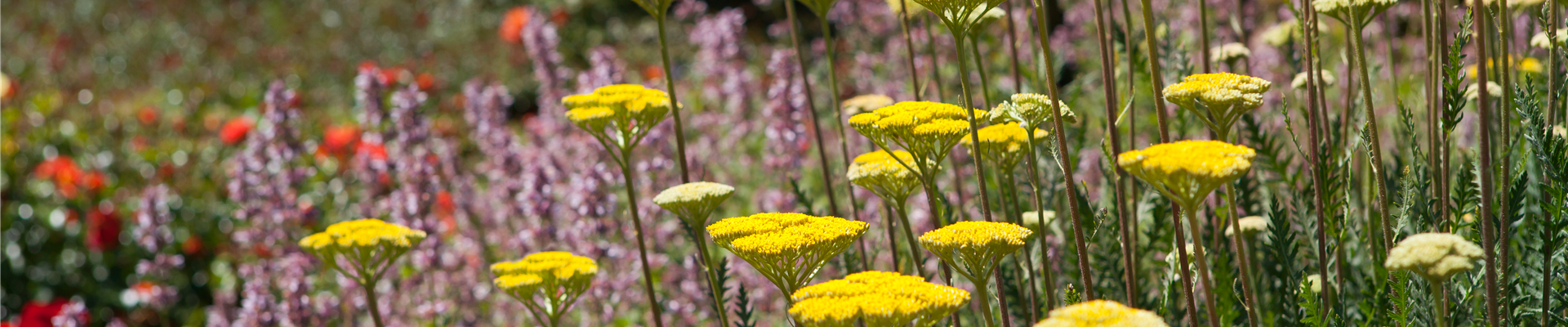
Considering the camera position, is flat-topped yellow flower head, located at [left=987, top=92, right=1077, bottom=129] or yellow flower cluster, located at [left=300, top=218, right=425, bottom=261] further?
yellow flower cluster, located at [left=300, top=218, right=425, bottom=261]

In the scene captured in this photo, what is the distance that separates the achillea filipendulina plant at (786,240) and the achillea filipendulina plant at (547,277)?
0.39 metres

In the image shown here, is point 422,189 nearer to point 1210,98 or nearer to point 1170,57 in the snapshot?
point 1170,57

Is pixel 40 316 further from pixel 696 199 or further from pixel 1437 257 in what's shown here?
pixel 1437 257

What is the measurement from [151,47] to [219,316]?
23.8 ft

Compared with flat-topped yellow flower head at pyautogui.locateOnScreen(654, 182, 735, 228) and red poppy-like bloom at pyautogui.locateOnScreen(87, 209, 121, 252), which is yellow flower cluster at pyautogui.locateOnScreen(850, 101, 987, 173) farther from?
red poppy-like bloom at pyautogui.locateOnScreen(87, 209, 121, 252)

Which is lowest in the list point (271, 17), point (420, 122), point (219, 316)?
point (219, 316)

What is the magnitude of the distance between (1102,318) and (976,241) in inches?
10.1

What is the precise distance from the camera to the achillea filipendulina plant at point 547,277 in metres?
1.56

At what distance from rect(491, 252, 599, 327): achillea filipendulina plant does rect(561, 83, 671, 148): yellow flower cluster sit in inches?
8.4

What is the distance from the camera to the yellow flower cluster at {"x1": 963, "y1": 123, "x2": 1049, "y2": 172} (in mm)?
1404

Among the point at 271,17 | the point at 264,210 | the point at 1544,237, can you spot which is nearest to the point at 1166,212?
the point at 1544,237

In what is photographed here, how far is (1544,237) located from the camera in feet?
4.36

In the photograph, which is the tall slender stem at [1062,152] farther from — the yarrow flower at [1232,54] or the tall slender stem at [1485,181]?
the yarrow flower at [1232,54]

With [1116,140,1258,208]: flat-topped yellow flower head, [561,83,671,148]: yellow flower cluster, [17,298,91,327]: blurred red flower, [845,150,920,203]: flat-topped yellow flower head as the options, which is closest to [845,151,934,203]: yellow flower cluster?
[845,150,920,203]: flat-topped yellow flower head
